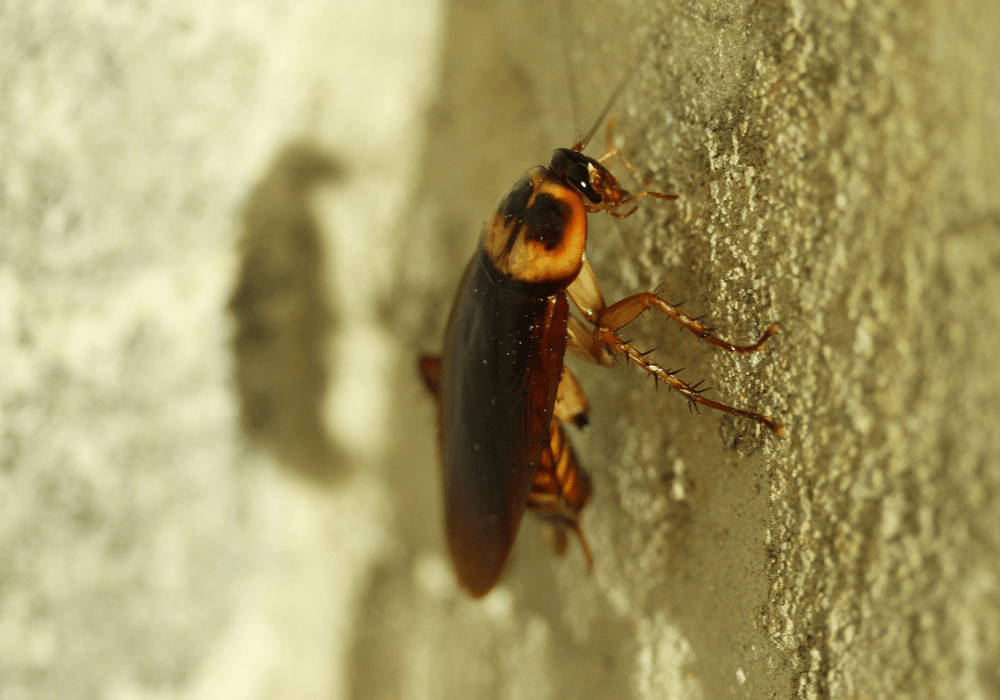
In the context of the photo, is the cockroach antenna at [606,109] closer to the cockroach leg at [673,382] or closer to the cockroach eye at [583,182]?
the cockroach eye at [583,182]

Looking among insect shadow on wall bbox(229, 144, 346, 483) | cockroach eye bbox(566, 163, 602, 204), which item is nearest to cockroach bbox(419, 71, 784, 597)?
cockroach eye bbox(566, 163, 602, 204)

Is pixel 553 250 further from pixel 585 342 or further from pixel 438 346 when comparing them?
pixel 438 346

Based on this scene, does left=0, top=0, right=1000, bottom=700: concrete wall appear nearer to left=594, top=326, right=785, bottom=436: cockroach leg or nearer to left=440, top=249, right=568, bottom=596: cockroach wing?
left=594, top=326, right=785, bottom=436: cockroach leg

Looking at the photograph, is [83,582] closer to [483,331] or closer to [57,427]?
[57,427]

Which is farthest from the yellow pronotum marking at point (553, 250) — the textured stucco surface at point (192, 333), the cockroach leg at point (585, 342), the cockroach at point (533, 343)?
the textured stucco surface at point (192, 333)

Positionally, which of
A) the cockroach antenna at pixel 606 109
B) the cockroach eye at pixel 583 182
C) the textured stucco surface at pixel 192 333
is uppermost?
the cockroach antenna at pixel 606 109

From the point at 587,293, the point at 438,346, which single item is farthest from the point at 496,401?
the point at 438,346
